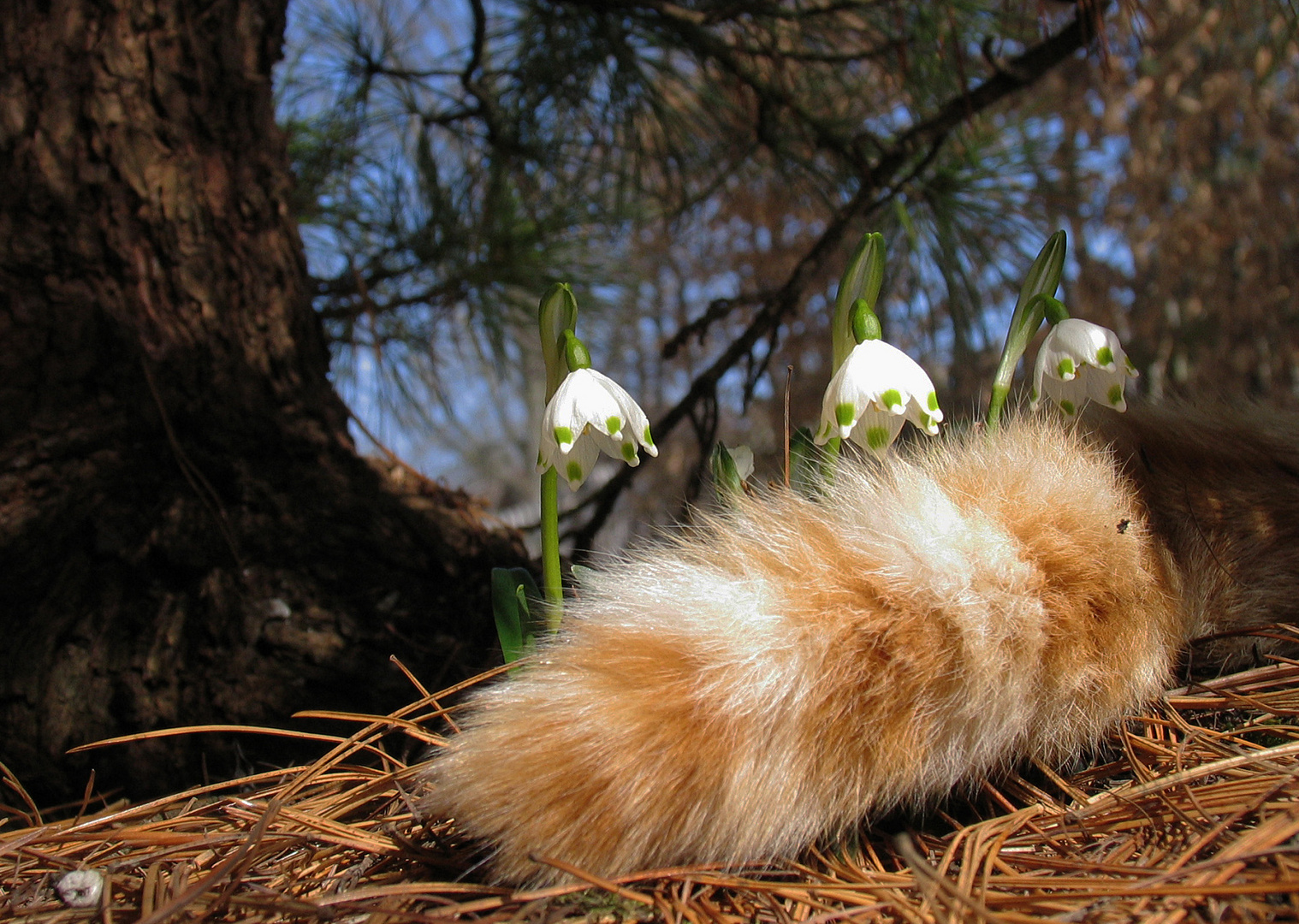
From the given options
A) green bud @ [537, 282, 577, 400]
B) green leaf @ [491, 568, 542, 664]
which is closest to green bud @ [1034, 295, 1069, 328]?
green bud @ [537, 282, 577, 400]

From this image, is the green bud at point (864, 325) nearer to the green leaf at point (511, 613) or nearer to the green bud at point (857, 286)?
the green bud at point (857, 286)

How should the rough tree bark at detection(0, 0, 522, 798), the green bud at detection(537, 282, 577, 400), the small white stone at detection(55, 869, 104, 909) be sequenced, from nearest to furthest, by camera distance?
the small white stone at detection(55, 869, 104, 909), the green bud at detection(537, 282, 577, 400), the rough tree bark at detection(0, 0, 522, 798)

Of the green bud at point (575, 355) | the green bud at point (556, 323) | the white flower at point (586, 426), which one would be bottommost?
the white flower at point (586, 426)

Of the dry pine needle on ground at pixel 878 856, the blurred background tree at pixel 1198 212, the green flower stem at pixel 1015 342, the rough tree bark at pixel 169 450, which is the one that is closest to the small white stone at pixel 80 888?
the dry pine needle on ground at pixel 878 856

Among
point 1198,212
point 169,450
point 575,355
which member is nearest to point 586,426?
point 575,355

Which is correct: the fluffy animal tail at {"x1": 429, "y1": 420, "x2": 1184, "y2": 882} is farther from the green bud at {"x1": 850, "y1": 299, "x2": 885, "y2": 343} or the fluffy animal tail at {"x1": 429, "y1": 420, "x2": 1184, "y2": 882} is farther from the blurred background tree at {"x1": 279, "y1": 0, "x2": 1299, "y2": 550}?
the blurred background tree at {"x1": 279, "y1": 0, "x2": 1299, "y2": 550}

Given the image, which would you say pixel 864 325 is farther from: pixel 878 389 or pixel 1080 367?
pixel 1080 367

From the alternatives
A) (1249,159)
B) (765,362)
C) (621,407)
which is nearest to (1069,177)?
(765,362)
